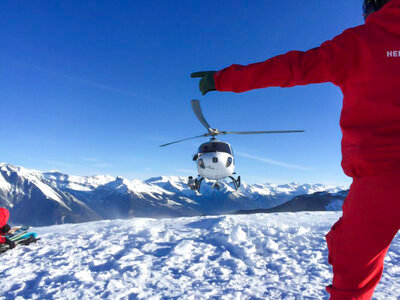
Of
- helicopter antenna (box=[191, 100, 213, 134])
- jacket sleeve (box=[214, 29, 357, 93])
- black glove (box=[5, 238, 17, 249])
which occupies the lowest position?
black glove (box=[5, 238, 17, 249])

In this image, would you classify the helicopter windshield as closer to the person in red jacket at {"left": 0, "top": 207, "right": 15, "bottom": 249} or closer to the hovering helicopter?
the hovering helicopter

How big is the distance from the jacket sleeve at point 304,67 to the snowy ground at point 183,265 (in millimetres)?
4103

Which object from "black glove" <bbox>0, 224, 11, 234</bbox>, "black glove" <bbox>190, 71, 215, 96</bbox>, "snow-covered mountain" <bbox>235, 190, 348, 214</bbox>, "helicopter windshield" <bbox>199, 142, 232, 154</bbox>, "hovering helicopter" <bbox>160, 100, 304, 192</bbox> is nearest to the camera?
"black glove" <bbox>190, 71, 215, 96</bbox>

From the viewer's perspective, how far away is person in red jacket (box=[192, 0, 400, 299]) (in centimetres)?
155

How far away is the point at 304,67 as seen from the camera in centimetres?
162

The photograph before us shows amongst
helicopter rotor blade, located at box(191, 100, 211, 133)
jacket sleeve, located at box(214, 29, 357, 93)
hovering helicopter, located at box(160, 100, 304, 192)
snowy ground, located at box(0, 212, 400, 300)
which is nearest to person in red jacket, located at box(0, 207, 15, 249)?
snowy ground, located at box(0, 212, 400, 300)

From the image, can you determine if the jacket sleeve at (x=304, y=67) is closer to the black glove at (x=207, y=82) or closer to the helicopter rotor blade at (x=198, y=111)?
the black glove at (x=207, y=82)

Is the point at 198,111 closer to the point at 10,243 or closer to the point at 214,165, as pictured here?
the point at 214,165

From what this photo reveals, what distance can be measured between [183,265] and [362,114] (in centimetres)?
533

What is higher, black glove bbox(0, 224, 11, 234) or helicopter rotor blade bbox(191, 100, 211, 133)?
helicopter rotor blade bbox(191, 100, 211, 133)

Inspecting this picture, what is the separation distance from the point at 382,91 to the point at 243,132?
7459mm

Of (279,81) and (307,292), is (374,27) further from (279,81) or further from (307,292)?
(307,292)

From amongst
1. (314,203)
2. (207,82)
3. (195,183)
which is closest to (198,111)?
(195,183)

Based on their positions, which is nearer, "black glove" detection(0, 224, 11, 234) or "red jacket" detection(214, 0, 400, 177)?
"red jacket" detection(214, 0, 400, 177)
